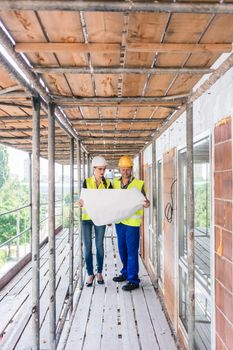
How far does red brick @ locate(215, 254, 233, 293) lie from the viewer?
1777mm

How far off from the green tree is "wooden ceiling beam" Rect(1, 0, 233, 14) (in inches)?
1474

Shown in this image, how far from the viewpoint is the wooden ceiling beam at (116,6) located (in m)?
1.15

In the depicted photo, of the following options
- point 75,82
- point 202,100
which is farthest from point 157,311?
point 75,82

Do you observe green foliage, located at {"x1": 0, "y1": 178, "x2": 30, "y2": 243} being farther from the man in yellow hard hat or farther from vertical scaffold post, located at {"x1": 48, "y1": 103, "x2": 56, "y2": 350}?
vertical scaffold post, located at {"x1": 48, "y1": 103, "x2": 56, "y2": 350}

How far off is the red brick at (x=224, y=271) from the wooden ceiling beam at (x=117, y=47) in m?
1.06

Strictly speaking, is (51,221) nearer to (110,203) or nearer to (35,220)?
(35,220)

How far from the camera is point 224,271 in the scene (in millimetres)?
1880

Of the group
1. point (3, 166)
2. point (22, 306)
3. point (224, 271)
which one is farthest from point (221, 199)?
point (3, 166)

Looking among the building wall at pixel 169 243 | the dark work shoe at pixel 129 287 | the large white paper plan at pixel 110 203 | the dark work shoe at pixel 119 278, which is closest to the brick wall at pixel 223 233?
the building wall at pixel 169 243

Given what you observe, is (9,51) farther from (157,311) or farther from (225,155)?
(157,311)

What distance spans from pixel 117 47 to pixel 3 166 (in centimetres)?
3830

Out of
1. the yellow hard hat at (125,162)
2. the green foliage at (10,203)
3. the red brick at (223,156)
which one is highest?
the yellow hard hat at (125,162)

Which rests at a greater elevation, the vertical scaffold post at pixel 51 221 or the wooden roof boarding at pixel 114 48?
the wooden roof boarding at pixel 114 48

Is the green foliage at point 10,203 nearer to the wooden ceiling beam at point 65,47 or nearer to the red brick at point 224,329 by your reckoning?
the red brick at point 224,329
